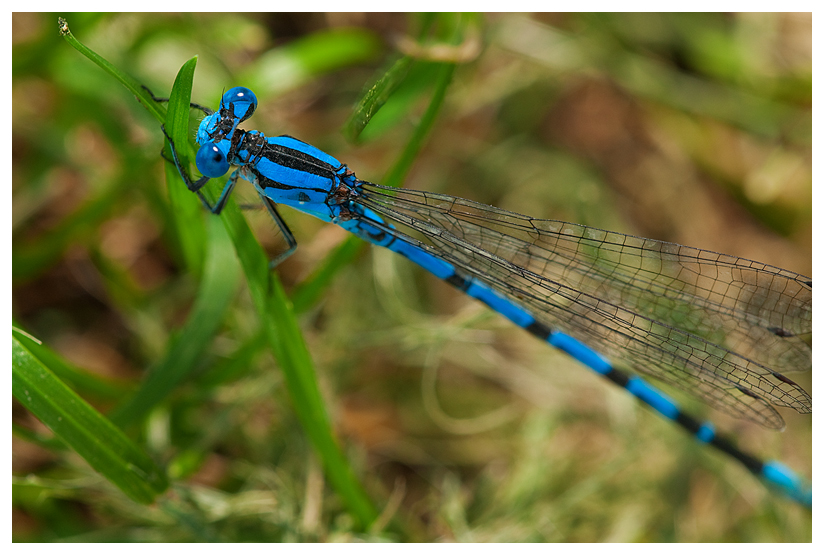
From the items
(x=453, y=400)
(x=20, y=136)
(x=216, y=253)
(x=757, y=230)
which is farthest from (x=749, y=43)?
(x=20, y=136)

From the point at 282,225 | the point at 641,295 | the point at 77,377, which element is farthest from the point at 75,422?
the point at 641,295

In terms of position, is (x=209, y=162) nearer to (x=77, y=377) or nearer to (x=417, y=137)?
(x=417, y=137)

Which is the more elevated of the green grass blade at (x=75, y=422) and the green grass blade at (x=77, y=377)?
the green grass blade at (x=77, y=377)

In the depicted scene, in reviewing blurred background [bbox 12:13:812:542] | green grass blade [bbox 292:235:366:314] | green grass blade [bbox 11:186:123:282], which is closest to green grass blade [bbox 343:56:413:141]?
blurred background [bbox 12:13:812:542]

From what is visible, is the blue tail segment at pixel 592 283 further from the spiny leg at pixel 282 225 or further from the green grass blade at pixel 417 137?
the green grass blade at pixel 417 137

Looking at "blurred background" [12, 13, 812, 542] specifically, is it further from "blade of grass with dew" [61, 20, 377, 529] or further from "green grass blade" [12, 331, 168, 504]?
"green grass blade" [12, 331, 168, 504]

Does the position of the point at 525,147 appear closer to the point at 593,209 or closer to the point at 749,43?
the point at 593,209

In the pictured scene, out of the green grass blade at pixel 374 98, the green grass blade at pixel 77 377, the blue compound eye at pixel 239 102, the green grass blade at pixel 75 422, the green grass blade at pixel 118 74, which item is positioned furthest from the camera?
the blue compound eye at pixel 239 102

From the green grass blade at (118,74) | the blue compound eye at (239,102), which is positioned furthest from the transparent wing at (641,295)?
the green grass blade at (118,74)
